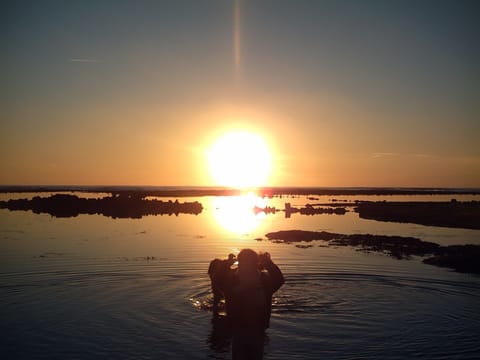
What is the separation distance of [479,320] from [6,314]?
15.7m

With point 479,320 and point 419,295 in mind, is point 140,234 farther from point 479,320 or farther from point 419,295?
point 479,320

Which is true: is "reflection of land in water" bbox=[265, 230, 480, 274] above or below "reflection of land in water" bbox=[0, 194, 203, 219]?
below

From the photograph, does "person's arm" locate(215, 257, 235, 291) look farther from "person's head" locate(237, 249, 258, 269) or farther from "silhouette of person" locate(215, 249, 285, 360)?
"person's head" locate(237, 249, 258, 269)

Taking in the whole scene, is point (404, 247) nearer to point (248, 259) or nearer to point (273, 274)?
point (273, 274)

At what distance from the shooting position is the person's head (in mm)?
9148

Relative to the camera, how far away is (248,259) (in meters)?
9.16

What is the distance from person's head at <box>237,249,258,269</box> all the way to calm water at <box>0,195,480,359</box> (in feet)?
13.8

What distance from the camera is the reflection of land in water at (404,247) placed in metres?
27.0

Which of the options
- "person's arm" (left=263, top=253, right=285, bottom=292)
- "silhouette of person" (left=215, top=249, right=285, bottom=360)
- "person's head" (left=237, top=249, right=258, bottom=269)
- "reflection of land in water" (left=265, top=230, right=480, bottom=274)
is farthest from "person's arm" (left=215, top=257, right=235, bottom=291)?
"reflection of land in water" (left=265, top=230, right=480, bottom=274)

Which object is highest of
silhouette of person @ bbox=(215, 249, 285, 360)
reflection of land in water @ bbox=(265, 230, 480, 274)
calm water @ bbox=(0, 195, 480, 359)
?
silhouette of person @ bbox=(215, 249, 285, 360)

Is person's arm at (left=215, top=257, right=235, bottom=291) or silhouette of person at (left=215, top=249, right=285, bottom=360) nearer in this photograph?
silhouette of person at (left=215, top=249, right=285, bottom=360)

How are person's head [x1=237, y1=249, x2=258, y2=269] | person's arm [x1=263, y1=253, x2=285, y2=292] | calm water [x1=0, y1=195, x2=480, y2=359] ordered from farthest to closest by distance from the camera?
calm water [x1=0, y1=195, x2=480, y2=359] → person's arm [x1=263, y1=253, x2=285, y2=292] → person's head [x1=237, y1=249, x2=258, y2=269]

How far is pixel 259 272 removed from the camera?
939 centimetres

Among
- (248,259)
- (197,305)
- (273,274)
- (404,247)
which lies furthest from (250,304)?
(404,247)
